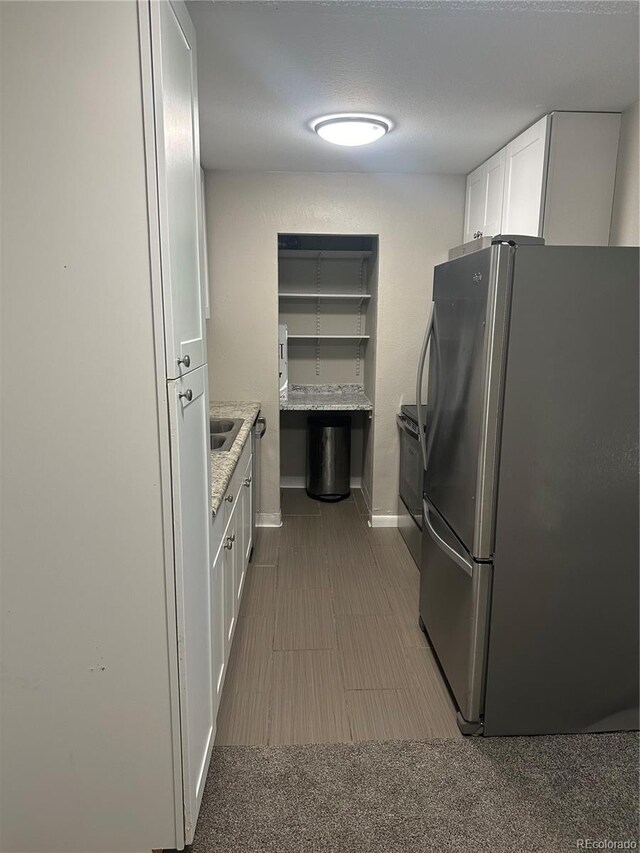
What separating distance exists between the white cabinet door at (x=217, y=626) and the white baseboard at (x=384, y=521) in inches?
82.5

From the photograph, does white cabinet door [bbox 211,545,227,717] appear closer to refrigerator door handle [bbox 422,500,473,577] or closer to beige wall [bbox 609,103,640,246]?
refrigerator door handle [bbox 422,500,473,577]

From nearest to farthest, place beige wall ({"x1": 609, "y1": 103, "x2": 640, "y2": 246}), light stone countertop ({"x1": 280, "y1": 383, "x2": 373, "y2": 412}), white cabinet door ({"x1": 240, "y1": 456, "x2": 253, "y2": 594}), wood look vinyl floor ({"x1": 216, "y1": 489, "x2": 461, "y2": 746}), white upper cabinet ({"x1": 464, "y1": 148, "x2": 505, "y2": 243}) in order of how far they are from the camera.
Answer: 1. wood look vinyl floor ({"x1": 216, "y1": 489, "x2": 461, "y2": 746})
2. beige wall ({"x1": 609, "y1": 103, "x2": 640, "y2": 246})
3. white cabinet door ({"x1": 240, "y1": 456, "x2": 253, "y2": 594})
4. white upper cabinet ({"x1": 464, "y1": 148, "x2": 505, "y2": 243})
5. light stone countertop ({"x1": 280, "y1": 383, "x2": 373, "y2": 412})

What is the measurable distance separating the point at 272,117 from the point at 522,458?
6.24 ft

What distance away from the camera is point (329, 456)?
4578mm

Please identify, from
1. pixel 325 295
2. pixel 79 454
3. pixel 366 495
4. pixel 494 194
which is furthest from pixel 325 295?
pixel 79 454

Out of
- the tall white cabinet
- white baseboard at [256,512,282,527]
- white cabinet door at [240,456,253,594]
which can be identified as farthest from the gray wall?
white baseboard at [256,512,282,527]

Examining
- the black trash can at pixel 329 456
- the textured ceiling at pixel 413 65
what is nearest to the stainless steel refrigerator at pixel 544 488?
the textured ceiling at pixel 413 65

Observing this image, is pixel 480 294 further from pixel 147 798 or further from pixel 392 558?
pixel 392 558

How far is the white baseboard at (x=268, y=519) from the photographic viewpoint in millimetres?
4086

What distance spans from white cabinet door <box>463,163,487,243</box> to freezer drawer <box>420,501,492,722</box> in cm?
194

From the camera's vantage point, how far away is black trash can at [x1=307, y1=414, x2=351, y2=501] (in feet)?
14.8

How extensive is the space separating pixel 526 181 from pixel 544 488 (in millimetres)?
1600

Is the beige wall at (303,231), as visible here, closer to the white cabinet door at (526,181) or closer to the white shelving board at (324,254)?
the white shelving board at (324,254)

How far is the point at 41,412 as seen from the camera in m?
1.27
